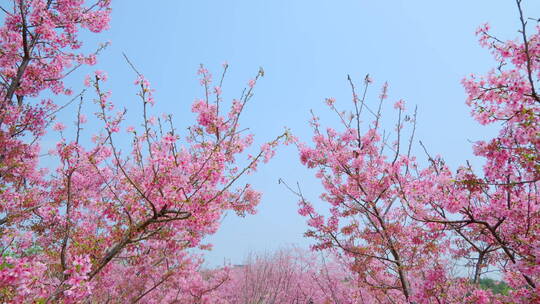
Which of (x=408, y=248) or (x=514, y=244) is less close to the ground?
(x=408, y=248)

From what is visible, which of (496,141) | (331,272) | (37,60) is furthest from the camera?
(331,272)

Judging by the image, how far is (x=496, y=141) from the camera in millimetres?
4434

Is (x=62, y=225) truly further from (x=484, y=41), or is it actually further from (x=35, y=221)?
(x=484, y=41)

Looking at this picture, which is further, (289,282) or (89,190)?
(289,282)

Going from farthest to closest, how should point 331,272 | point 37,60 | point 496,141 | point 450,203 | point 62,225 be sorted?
point 331,272, point 37,60, point 62,225, point 450,203, point 496,141

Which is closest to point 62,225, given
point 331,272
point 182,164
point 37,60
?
point 182,164

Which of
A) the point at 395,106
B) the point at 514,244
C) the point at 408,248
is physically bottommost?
the point at 514,244

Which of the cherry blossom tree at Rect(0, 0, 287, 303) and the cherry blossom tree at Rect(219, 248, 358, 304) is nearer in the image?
the cherry blossom tree at Rect(0, 0, 287, 303)

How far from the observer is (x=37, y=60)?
7.88 meters

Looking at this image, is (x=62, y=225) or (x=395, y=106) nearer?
(x=62, y=225)

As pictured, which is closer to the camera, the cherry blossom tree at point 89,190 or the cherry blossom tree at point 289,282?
the cherry blossom tree at point 89,190

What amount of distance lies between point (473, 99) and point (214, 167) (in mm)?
3912

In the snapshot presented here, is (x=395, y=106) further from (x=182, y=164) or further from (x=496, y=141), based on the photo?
(x=182, y=164)

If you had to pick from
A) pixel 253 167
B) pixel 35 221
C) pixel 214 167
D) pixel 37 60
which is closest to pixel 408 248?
pixel 253 167
